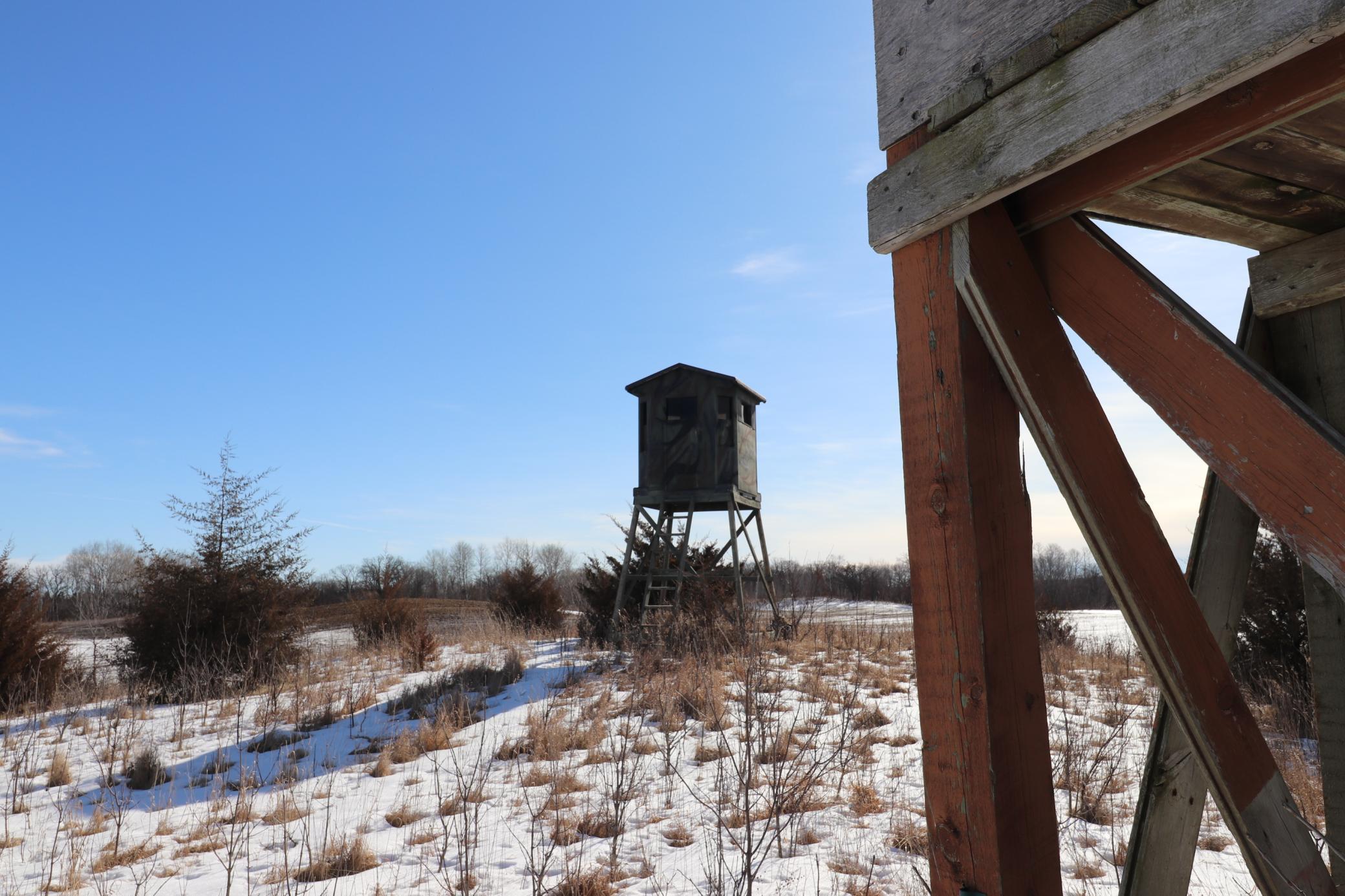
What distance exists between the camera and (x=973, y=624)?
1657mm

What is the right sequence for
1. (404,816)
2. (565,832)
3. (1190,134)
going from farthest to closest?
(404,816), (565,832), (1190,134)

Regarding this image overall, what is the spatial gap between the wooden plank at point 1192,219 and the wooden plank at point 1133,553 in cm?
57

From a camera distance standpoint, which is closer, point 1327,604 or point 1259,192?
point 1259,192

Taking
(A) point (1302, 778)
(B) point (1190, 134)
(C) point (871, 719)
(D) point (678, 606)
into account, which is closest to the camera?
(B) point (1190, 134)

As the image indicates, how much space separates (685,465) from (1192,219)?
1111cm

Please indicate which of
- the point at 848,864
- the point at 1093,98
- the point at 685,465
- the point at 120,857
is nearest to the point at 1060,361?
the point at 1093,98

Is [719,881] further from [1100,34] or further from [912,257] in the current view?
[1100,34]

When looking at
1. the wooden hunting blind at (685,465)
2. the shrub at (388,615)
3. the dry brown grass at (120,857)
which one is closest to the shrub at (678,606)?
the wooden hunting blind at (685,465)

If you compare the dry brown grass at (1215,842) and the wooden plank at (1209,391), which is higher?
the wooden plank at (1209,391)

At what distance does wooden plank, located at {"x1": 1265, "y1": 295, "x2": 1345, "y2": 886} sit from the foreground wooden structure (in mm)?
465

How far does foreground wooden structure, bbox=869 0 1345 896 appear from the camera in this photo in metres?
1.39

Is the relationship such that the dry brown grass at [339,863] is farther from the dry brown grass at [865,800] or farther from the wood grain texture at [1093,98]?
the wood grain texture at [1093,98]

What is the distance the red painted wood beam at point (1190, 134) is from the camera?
4.23 ft

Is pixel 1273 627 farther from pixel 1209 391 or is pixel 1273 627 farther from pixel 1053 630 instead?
pixel 1209 391
